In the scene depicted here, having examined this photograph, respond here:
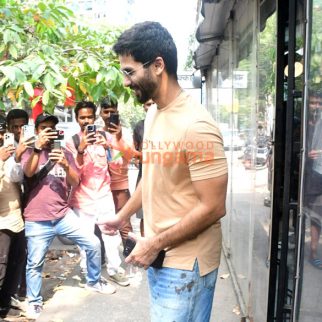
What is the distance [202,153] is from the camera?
151 cm

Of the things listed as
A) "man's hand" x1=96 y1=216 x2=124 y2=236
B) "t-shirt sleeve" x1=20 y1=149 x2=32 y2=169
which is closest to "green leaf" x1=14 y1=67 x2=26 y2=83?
"t-shirt sleeve" x1=20 y1=149 x2=32 y2=169

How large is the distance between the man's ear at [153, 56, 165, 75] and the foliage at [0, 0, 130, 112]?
4.84ft

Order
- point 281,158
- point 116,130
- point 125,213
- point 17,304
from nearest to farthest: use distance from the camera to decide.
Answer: point 125,213
point 281,158
point 17,304
point 116,130

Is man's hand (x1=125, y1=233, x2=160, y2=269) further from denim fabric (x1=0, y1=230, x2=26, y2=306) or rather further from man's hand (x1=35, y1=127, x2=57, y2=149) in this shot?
denim fabric (x1=0, y1=230, x2=26, y2=306)

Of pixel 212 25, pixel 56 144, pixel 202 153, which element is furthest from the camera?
pixel 212 25

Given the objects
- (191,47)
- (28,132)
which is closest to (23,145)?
(28,132)

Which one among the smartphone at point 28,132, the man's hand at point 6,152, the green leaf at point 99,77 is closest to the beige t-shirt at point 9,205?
the man's hand at point 6,152

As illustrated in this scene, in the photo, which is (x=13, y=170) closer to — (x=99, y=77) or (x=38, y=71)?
(x=38, y=71)

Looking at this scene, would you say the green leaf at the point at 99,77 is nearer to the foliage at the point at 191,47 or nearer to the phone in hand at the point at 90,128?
the phone in hand at the point at 90,128

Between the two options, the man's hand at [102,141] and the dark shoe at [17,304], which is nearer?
the dark shoe at [17,304]

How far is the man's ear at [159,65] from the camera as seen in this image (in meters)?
1.61

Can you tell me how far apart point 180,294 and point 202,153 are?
0.56m

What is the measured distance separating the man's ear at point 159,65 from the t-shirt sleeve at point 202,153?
0.86 ft

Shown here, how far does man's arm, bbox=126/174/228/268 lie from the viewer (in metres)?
1.51
